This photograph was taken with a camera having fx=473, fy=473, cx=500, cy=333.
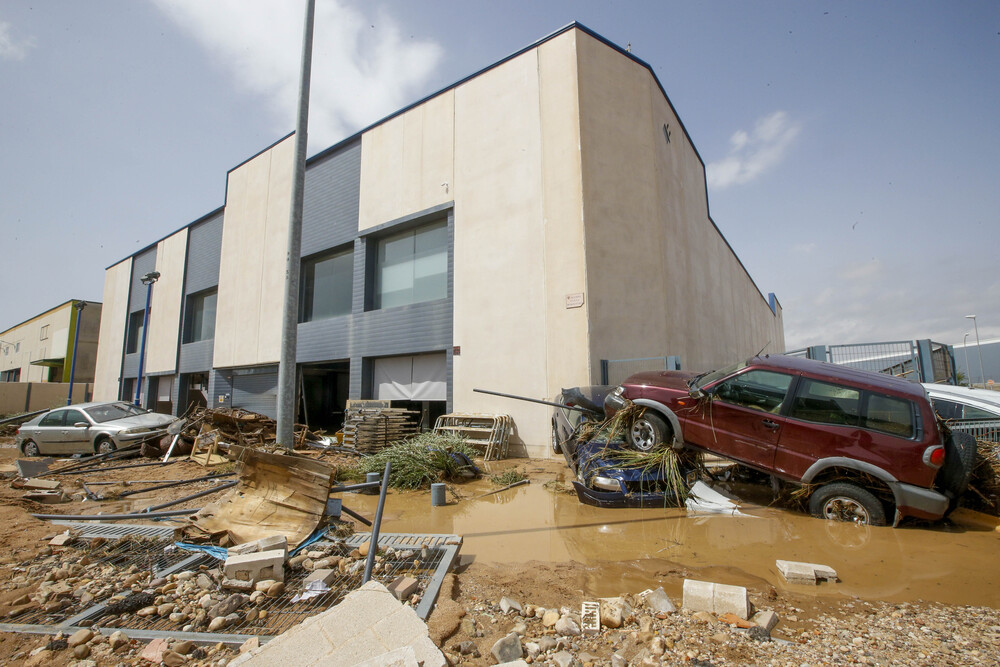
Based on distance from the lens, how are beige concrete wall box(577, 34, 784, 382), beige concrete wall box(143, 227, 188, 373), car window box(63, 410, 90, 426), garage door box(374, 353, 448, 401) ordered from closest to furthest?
1. beige concrete wall box(577, 34, 784, 382)
2. car window box(63, 410, 90, 426)
3. garage door box(374, 353, 448, 401)
4. beige concrete wall box(143, 227, 188, 373)

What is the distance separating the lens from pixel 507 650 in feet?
8.34

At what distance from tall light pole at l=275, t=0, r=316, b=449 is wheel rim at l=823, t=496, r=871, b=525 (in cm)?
711

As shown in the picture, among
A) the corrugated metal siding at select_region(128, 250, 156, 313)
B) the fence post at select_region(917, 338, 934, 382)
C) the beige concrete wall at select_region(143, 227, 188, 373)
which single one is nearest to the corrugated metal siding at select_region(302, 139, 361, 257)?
the beige concrete wall at select_region(143, 227, 188, 373)

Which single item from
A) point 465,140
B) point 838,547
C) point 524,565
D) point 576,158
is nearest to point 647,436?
point 838,547

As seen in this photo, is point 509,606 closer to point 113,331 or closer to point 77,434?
point 77,434

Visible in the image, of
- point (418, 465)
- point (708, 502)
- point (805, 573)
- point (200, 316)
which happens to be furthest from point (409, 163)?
point (200, 316)

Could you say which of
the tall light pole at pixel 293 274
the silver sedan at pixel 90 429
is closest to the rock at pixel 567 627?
the tall light pole at pixel 293 274

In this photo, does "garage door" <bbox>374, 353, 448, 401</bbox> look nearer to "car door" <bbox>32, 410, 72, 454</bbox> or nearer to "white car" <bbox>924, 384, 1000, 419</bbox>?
"car door" <bbox>32, 410, 72, 454</bbox>

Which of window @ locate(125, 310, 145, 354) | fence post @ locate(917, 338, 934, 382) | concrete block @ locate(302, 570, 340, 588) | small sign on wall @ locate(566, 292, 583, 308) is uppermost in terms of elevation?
window @ locate(125, 310, 145, 354)

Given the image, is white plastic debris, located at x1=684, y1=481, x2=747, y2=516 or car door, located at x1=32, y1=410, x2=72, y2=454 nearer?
white plastic debris, located at x1=684, y1=481, x2=747, y2=516

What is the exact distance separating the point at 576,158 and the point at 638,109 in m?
3.32

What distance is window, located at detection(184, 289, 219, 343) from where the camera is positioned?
2148 cm

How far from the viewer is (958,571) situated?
3971 millimetres

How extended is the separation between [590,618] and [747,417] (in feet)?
12.7
